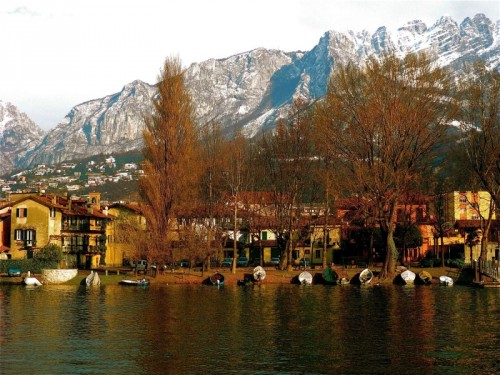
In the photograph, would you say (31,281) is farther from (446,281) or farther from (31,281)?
(446,281)

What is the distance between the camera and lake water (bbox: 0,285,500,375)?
38.6 metres

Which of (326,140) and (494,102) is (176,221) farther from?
(494,102)

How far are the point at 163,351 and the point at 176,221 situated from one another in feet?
187

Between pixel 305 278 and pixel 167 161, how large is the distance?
23.7 meters

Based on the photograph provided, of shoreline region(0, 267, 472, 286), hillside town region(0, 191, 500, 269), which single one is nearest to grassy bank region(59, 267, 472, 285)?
shoreline region(0, 267, 472, 286)

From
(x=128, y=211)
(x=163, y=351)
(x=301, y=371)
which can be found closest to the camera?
(x=301, y=371)

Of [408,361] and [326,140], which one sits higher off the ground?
[326,140]

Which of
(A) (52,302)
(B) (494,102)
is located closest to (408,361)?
(A) (52,302)

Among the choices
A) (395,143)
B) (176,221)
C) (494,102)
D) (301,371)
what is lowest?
(301,371)

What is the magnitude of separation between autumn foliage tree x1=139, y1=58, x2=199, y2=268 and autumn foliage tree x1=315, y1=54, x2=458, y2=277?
1880 centimetres

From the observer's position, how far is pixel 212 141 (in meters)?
107

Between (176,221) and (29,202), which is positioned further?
(29,202)

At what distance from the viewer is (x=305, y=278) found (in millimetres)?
93312

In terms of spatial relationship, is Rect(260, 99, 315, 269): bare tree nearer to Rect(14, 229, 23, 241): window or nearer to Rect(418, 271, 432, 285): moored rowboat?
Rect(418, 271, 432, 285): moored rowboat
